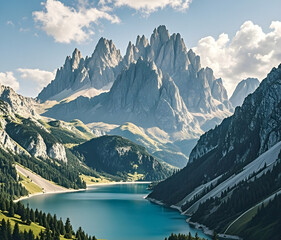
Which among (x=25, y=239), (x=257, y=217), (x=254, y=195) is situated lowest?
(x=25, y=239)

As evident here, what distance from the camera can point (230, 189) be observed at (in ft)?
610

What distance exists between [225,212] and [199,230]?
12.2 metres

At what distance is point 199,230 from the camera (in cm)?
16688

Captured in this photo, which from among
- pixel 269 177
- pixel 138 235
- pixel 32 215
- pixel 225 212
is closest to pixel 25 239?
pixel 32 215

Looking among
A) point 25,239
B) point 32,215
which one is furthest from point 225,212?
point 25,239

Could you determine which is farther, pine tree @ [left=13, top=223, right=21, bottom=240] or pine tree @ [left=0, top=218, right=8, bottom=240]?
pine tree @ [left=13, top=223, right=21, bottom=240]

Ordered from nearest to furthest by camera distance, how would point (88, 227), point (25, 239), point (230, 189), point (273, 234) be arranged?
point (25, 239), point (273, 234), point (88, 227), point (230, 189)

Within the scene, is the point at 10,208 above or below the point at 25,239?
above

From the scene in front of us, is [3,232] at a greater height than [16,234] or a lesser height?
greater

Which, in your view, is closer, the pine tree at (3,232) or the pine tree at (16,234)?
the pine tree at (3,232)

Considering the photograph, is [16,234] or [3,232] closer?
[3,232]

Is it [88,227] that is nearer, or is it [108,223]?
[88,227]

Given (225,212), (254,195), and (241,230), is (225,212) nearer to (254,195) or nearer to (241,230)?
(254,195)

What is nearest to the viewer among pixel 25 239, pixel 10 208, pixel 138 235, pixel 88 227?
pixel 25 239
